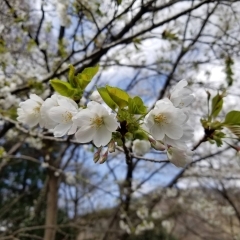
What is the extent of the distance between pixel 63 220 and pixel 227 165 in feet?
12.7

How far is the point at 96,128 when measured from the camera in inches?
31.9

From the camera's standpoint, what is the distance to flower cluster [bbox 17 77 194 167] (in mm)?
794

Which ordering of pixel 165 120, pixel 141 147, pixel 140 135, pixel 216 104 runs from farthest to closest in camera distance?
pixel 141 147 < pixel 216 104 < pixel 140 135 < pixel 165 120

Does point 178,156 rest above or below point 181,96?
below

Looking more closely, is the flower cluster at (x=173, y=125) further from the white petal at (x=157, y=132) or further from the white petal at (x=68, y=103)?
the white petal at (x=68, y=103)

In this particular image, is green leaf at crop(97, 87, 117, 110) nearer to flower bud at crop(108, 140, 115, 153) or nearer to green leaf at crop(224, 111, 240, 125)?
flower bud at crop(108, 140, 115, 153)

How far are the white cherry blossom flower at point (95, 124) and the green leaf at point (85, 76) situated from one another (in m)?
0.10

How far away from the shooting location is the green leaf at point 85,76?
890 mm

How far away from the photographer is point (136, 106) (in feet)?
2.65

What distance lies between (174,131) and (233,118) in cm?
18

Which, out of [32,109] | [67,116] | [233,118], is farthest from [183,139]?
[32,109]

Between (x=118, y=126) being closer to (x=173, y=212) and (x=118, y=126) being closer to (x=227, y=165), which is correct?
(x=227, y=165)

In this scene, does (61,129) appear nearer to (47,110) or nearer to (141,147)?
(47,110)

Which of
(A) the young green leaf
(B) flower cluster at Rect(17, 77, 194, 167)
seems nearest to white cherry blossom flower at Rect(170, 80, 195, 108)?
(B) flower cluster at Rect(17, 77, 194, 167)
